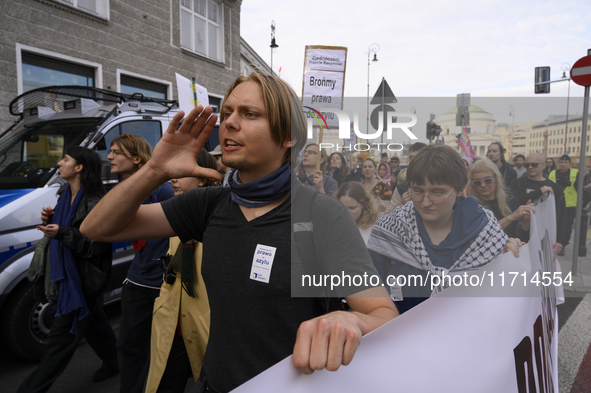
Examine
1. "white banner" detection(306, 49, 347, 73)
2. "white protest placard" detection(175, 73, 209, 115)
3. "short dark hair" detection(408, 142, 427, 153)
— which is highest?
"white banner" detection(306, 49, 347, 73)

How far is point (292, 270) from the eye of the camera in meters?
1.09

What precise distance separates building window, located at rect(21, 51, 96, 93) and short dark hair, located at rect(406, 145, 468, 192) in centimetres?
878

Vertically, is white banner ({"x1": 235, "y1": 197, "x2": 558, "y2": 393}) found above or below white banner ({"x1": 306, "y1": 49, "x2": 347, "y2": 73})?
below

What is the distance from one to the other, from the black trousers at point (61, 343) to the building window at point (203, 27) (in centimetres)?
1013

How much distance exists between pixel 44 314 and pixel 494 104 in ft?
12.6

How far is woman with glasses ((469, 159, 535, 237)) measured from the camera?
931 mm

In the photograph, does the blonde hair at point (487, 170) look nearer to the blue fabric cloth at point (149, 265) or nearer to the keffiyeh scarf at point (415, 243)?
the keffiyeh scarf at point (415, 243)

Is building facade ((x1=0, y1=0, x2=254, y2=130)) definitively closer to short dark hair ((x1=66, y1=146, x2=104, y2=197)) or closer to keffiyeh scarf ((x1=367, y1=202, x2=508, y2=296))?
short dark hair ((x1=66, y1=146, x2=104, y2=197))

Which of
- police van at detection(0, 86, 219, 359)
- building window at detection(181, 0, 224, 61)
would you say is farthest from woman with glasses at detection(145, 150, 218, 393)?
building window at detection(181, 0, 224, 61)

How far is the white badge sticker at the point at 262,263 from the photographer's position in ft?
3.69

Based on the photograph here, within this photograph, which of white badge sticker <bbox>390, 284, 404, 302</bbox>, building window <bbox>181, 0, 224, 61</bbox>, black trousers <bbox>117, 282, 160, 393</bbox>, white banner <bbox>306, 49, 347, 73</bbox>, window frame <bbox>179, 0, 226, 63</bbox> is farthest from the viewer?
building window <bbox>181, 0, 224, 61</bbox>

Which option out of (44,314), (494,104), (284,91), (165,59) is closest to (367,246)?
(494,104)

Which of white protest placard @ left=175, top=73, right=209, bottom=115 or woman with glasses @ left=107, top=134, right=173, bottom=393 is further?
white protest placard @ left=175, top=73, right=209, bottom=115

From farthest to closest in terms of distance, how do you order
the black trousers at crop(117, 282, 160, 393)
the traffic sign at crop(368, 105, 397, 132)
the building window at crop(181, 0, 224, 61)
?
the building window at crop(181, 0, 224, 61) < the black trousers at crop(117, 282, 160, 393) < the traffic sign at crop(368, 105, 397, 132)
